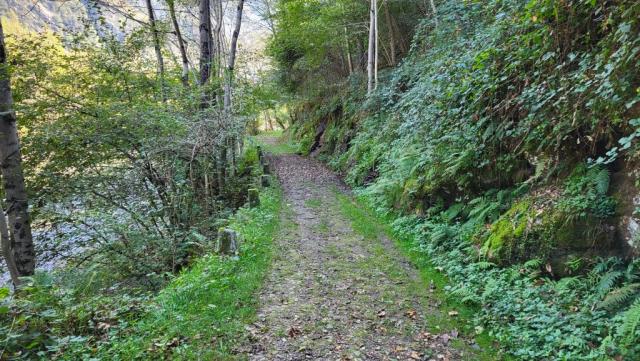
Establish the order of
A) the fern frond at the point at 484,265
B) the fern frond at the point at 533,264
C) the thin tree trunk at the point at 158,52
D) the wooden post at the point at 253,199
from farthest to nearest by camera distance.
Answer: the thin tree trunk at the point at 158,52
the wooden post at the point at 253,199
the fern frond at the point at 484,265
the fern frond at the point at 533,264

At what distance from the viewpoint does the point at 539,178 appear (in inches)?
231

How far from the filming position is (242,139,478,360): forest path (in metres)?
4.38

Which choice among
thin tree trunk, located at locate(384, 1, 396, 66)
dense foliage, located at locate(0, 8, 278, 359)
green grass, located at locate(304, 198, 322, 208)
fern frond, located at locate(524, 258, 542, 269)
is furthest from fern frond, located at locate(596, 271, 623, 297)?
thin tree trunk, located at locate(384, 1, 396, 66)

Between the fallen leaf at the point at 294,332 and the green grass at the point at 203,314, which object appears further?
the fallen leaf at the point at 294,332

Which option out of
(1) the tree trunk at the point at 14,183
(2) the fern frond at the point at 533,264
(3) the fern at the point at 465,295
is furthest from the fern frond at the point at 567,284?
(1) the tree trunk at the point at 14,183

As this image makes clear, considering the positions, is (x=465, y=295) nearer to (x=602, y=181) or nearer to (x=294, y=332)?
(x=602, y=181)

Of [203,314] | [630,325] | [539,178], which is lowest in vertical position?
[203,314]

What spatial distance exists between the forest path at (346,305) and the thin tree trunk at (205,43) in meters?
6.42

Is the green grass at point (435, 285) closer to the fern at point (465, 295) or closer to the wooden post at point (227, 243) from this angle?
the fern at point (465, 295)

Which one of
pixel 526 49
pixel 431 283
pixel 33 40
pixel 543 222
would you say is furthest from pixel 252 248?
pixel 33 40

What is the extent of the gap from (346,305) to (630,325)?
332 centimetres

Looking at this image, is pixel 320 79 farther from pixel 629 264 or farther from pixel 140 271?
pixel 629 264

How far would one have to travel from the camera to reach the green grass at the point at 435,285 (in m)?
4.42

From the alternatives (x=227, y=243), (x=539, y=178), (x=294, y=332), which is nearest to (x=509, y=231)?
(x=539, y=178)
